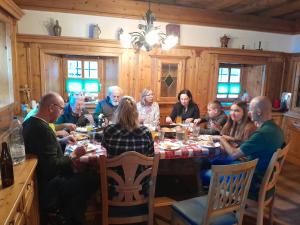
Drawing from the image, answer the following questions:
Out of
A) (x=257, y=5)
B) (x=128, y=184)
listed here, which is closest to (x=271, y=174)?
(x=128, y=184)

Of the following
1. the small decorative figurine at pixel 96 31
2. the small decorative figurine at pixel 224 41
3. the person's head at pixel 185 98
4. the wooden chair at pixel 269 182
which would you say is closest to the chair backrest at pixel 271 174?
the wooden chair at pixel 269 182

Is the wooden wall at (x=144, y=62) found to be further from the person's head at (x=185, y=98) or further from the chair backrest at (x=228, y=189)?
the chair backrest at (x=228, y=189)

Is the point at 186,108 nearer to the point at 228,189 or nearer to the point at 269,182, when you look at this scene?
the point at 269,182

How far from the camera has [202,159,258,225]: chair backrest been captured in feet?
5.12

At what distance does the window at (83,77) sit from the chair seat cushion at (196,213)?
9.41ft

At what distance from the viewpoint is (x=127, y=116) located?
1.85 metres

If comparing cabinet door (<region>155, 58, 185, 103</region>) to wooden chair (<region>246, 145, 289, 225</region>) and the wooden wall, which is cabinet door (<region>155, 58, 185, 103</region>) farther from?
wooden chair (<region>246, 145, 289, 225</region>)

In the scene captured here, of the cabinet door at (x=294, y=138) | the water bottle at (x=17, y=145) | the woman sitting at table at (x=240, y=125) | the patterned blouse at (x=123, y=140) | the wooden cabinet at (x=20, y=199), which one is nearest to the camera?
the wooden cabinet at (x=20, y=199)

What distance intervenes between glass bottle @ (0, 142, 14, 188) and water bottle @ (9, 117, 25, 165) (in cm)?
23

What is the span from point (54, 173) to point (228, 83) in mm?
4100

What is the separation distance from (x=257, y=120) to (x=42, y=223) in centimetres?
197

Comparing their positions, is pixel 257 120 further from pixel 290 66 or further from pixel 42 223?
pixel 290 66

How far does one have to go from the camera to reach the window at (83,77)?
4109mm

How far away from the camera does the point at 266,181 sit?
6.10 ft
